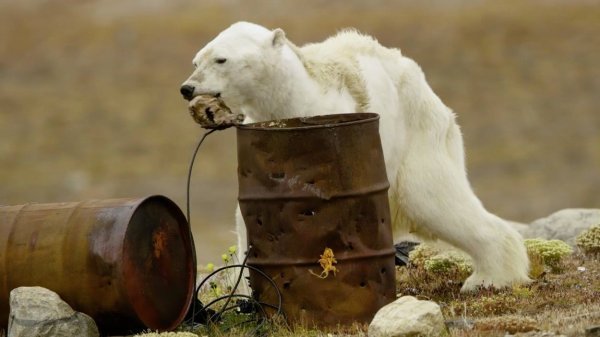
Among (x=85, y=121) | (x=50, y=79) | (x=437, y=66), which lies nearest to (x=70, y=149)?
(x=85, y=121)

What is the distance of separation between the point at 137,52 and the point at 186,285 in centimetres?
4010

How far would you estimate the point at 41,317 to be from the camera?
343 inches

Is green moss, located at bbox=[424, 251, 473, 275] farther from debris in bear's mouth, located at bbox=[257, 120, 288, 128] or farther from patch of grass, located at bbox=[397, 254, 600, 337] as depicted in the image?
debris in bear's mouth, located at bbox=[257, 120, 288, 128]

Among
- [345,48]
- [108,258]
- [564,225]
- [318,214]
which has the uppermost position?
[345,48]

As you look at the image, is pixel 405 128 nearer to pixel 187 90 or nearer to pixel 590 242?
pixel 187 90

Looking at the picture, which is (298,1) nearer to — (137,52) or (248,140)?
(137,52)

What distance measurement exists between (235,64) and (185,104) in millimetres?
33097

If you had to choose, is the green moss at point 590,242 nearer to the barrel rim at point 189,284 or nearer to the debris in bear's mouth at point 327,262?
the debris in bear's mouth at point 327,262

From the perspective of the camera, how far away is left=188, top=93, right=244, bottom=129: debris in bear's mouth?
30.3ft

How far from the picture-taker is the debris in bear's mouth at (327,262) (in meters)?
8.93

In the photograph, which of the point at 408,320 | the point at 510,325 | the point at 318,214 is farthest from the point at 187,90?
the point at 510,325

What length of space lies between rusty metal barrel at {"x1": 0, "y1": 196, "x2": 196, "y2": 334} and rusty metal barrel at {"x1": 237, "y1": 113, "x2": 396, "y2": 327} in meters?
0.62

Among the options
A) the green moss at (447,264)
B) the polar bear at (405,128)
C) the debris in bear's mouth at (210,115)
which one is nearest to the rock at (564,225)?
the green moss at (447,264)

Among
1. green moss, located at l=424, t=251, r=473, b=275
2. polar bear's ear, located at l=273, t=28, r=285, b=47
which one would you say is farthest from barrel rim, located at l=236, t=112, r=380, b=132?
green moss, located at l=424, t=251, r=473, b=275
